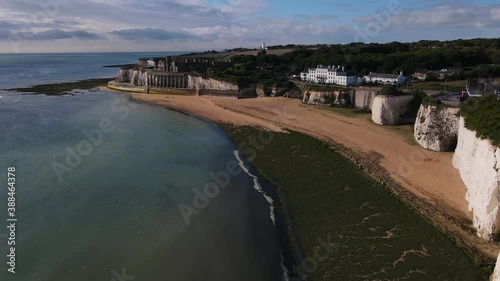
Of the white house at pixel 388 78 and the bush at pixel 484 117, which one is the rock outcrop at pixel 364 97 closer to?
the white house at pixel 388 78

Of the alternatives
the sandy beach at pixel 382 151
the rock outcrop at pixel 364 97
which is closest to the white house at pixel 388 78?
Result: the rock outcrop at pixel 364 97

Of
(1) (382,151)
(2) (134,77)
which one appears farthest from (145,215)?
(2) (134,77)

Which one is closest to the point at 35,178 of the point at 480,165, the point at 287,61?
the point at 480,165

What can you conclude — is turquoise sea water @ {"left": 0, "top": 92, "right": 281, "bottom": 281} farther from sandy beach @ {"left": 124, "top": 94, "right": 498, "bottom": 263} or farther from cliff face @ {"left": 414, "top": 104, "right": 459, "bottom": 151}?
cliff face @ {"left": 414, "top": 104, "right": 459, "bottom": 151}

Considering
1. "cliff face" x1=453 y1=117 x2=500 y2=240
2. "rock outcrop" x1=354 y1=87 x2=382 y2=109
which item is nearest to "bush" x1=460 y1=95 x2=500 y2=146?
"cliff face" x1=453 y1=117 x2=500 y2=240

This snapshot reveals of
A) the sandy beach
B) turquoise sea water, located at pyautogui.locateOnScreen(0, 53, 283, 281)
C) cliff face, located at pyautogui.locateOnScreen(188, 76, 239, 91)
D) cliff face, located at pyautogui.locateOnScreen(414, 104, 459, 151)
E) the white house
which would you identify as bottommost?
turquoise sea water, located at pyautogui.locateOnScreen(0, 53, 283, 281)

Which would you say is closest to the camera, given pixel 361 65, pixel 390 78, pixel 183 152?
pixel 183 152

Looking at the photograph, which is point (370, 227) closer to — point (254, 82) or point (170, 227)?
point (170, 227)
